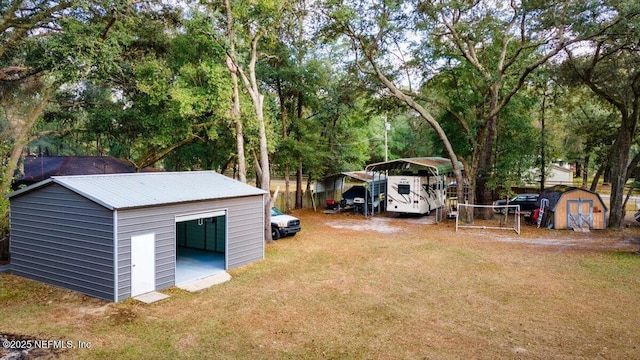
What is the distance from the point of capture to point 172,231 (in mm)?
9453

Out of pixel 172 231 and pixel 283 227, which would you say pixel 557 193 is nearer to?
pixel 283 227

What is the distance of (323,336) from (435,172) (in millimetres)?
15000

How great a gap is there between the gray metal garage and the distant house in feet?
29.7

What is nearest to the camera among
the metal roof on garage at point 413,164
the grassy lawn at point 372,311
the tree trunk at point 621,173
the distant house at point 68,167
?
the grassy lawn at point 372,311

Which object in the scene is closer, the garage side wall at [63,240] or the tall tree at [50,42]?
the garage side wall at [63,240]

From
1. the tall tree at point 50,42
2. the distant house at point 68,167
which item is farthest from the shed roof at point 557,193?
the distant house at point 68,167

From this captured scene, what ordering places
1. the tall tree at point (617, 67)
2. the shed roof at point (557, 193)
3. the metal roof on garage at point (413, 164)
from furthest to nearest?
the metal roof on garage at point (413, 164) < the shed roof at point (557, 193) < the tall tree at point (617, 67)

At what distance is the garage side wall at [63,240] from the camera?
8391 mm

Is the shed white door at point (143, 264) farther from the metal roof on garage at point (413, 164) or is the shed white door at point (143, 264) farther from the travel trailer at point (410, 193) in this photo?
the travel trailer at point (410, 193)

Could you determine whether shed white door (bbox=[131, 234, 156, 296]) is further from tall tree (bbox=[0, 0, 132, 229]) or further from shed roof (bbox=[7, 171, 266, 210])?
tall tree (bbox=[0, 0, 132, 229])

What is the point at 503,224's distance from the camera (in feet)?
62.7

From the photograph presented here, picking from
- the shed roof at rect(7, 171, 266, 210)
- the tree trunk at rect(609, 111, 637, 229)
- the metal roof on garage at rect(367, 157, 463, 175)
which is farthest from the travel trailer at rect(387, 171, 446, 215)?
the shed roof at rect(7, 171, 266, 210)

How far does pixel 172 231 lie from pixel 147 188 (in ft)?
4.55

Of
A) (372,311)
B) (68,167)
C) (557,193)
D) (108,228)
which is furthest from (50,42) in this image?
(557,193)
